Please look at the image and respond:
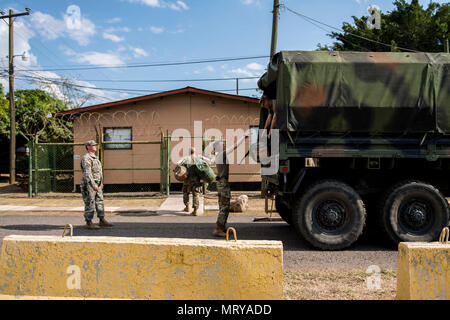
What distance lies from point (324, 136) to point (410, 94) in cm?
147

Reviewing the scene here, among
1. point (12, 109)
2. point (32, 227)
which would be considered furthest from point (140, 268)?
point (12, 109)

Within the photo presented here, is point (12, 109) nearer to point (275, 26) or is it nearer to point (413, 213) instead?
point (275, 26)

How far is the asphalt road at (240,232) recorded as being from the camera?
5.40 m

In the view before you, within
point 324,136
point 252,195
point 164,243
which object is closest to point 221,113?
point 252,195

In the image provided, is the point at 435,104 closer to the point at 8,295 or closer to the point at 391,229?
the point at 391,229

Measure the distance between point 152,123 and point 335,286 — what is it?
12.7 metres

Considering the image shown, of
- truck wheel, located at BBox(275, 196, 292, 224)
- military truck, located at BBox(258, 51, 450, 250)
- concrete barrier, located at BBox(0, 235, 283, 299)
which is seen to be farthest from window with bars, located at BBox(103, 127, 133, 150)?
concrete barrier, located at BBox(0, 235, 283, 299)

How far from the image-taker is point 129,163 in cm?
1587

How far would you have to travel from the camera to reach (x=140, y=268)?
319 cm

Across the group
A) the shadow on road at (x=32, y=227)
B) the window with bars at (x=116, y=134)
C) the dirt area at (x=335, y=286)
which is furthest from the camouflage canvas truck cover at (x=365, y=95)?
the window with bars at (x=116, y=134)

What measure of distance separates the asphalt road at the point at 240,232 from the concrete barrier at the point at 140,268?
6.88 feet

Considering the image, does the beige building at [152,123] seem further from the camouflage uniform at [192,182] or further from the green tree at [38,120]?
the camouflage uniform at [192,182]

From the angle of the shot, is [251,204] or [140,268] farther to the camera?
[251,204]

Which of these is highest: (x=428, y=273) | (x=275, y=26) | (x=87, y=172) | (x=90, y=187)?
(x=275, y=26)
